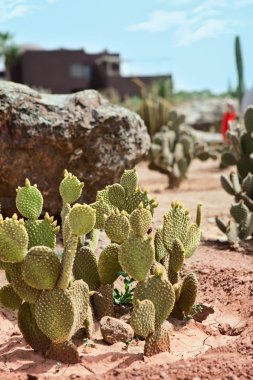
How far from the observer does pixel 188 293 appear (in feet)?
11.5

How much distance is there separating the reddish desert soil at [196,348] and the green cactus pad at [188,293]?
0.09 m

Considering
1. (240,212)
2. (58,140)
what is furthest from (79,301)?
(240,212)

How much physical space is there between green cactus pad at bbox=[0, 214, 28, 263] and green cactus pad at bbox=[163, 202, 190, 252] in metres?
0.83

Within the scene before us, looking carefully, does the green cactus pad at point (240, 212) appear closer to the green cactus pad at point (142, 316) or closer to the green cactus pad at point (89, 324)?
the green cactus pad at point (89, 324)

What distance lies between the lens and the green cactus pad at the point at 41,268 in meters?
2.74

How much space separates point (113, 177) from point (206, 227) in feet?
4.11

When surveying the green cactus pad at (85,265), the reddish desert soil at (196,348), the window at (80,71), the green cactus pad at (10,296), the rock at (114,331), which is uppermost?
the window at (80,71)

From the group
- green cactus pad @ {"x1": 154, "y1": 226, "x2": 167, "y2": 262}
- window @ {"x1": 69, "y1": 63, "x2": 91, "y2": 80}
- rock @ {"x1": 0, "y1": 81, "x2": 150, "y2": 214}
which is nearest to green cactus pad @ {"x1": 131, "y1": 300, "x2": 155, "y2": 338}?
green cactus pad @ {"x1": 154, "y1": 226, "x2": 167, "y2": 262}

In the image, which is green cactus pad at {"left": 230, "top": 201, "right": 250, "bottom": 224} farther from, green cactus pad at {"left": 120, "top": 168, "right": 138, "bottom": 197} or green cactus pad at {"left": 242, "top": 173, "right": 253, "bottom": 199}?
green cactus pad at {"left": 120, "top": 168, "right": 138, "bottom": 197}

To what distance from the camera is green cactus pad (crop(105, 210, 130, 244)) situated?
3.04 metres

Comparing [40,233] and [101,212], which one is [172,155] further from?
[40,233]

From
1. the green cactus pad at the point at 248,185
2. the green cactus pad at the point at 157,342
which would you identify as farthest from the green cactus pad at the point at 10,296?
the green cactus pad at the point at 248,185

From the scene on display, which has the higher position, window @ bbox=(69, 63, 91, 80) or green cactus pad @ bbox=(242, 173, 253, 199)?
window @ bbox=(69, 63, 91, 80)

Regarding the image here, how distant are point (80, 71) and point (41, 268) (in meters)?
30.3
